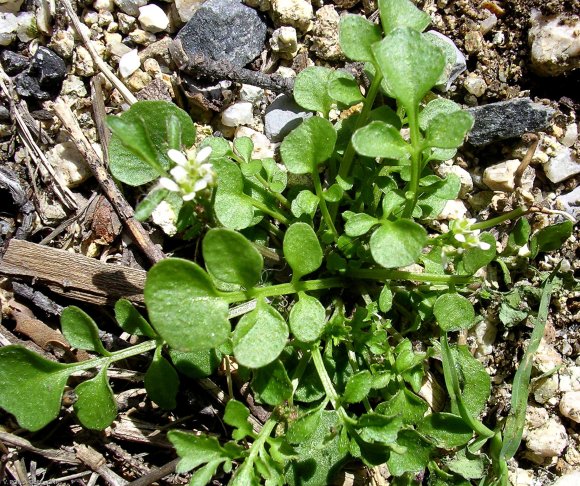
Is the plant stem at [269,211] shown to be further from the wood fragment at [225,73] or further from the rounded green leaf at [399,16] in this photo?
the rounded green leaf at [399,16]

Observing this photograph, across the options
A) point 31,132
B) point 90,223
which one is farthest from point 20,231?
point 31,132

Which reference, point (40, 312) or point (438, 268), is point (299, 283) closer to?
point (438, 268)

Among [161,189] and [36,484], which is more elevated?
[161,189]

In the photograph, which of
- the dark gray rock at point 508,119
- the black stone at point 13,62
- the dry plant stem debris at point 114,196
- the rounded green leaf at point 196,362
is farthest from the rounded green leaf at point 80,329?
the dark gray rock at point 508,119

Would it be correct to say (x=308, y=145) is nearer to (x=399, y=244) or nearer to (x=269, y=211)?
(x=269, y=211)

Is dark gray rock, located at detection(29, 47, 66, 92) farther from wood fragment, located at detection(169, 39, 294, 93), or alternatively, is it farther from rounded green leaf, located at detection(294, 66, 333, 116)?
rounded green leaf, located at detection(294, 66, 333, 116)

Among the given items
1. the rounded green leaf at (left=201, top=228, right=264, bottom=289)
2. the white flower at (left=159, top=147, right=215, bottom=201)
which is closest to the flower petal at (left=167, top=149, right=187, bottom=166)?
the white flower at (left=159, top=147, right=215, bottom=201)
